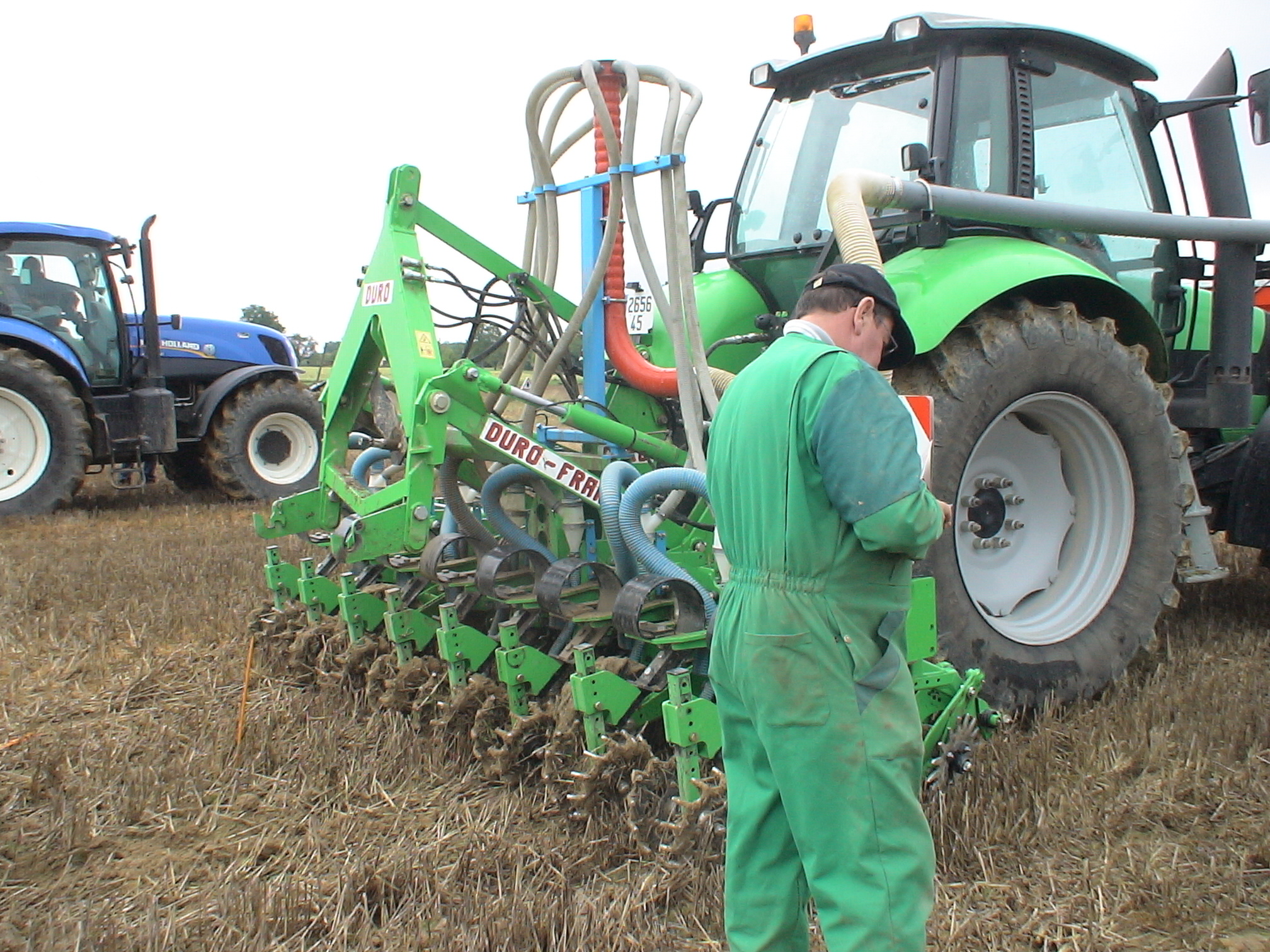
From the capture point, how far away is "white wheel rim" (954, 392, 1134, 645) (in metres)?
3.57

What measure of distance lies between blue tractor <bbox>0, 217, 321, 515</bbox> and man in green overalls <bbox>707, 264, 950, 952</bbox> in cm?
719

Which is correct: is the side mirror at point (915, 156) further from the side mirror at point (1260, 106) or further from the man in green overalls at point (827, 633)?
the man in green overalls at point (827, 633)

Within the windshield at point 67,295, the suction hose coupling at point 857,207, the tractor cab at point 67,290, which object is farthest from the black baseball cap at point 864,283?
the windshield at point 67,295

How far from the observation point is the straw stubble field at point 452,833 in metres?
2.40

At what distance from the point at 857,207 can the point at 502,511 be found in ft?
4.71

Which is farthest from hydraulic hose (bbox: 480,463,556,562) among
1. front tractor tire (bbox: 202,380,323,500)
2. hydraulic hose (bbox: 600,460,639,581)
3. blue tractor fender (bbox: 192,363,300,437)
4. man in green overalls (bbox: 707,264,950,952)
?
blue tractor fender (bbox: 192,363,300,437)

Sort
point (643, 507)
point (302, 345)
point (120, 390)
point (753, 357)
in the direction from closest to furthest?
point (643, 507) < point (753, 357) < point (120, 390) < point (302, 345)

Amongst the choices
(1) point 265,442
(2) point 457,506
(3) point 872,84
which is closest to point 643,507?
(2) point 457,506

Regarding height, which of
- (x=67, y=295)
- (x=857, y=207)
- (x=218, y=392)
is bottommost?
(x=218, y=392)

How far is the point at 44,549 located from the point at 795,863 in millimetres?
5784

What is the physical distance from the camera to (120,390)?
28.2 ft

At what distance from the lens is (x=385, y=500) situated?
3260 mm

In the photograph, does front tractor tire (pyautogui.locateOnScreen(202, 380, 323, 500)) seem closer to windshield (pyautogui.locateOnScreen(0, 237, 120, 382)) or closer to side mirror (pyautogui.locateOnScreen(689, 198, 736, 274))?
windshield (pyautogui.locateOnScreen(0, 237, 120, 382))

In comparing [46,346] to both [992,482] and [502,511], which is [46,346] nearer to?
[502,511]
